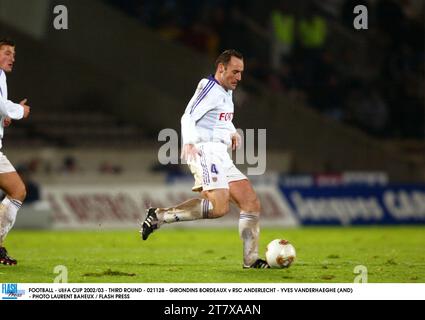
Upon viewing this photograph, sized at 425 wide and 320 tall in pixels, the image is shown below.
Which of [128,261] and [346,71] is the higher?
[346,71]

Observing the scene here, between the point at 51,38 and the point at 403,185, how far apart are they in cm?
850

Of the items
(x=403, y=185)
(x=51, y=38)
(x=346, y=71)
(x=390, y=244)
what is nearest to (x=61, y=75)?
(x=51, y=38)

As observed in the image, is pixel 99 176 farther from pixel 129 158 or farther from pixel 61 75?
pixel 61 75

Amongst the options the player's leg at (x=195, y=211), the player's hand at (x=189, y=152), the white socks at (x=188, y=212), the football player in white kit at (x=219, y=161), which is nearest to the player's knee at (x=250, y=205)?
the football player in white kit at (x=219, y=161)

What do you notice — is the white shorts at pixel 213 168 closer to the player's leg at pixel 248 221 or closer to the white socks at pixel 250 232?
the player's leg at pixel 248 221

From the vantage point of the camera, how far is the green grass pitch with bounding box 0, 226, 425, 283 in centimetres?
962

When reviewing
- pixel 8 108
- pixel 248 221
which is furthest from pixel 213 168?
pixel 8 108

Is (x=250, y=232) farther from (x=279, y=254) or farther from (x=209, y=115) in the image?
(x=209, y=115)

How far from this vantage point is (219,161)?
1011 centimetres

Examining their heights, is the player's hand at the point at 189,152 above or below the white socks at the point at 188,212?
above

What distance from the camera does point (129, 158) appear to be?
70.6 feet

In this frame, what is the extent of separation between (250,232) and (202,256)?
6.99ft

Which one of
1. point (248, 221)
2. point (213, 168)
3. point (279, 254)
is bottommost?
point (279, 254)

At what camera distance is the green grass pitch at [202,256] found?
9.62 m
